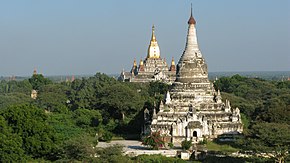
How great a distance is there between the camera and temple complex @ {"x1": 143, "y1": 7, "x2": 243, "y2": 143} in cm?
4872

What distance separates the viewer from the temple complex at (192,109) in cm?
4872

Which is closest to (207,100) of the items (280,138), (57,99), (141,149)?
(141,149)

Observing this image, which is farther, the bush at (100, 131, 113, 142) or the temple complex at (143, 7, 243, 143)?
the bush at (100, 131, 113, 142)

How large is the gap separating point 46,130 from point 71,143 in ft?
15.8

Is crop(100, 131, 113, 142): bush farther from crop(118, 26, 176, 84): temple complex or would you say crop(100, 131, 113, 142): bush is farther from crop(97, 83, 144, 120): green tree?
crop(118, 26, 176, 84): temple complex

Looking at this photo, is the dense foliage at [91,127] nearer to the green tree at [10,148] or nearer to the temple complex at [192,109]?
the green tree at [10,148]

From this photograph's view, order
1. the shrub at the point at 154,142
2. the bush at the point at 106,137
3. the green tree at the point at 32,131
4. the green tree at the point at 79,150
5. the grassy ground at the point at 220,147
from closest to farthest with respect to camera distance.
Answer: the green tree at the point at 79,150, the green tree at the point at 32,131, the grassy ground at the point at 220,147, the shrub at the point at 154,142, the bush at the point at 106,137

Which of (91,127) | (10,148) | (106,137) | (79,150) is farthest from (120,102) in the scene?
(79,150)

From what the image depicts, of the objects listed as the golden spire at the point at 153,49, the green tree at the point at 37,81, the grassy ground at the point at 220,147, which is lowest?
the grassy ground at the point at 220,147

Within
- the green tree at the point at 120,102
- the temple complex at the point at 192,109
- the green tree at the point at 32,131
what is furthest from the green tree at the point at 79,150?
the green tree at the point at 120,102

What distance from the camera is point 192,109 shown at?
49.0 metres

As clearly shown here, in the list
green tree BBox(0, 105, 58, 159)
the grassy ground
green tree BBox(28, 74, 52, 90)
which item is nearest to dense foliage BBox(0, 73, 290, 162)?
green tree BBox(0, 105, 58, 159)

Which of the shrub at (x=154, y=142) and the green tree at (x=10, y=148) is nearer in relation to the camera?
the green tree at (x=10, y=148)

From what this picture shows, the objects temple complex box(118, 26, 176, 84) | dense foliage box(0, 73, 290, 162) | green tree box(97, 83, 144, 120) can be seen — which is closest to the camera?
dense foliage box(0, 73, 290, 162)
